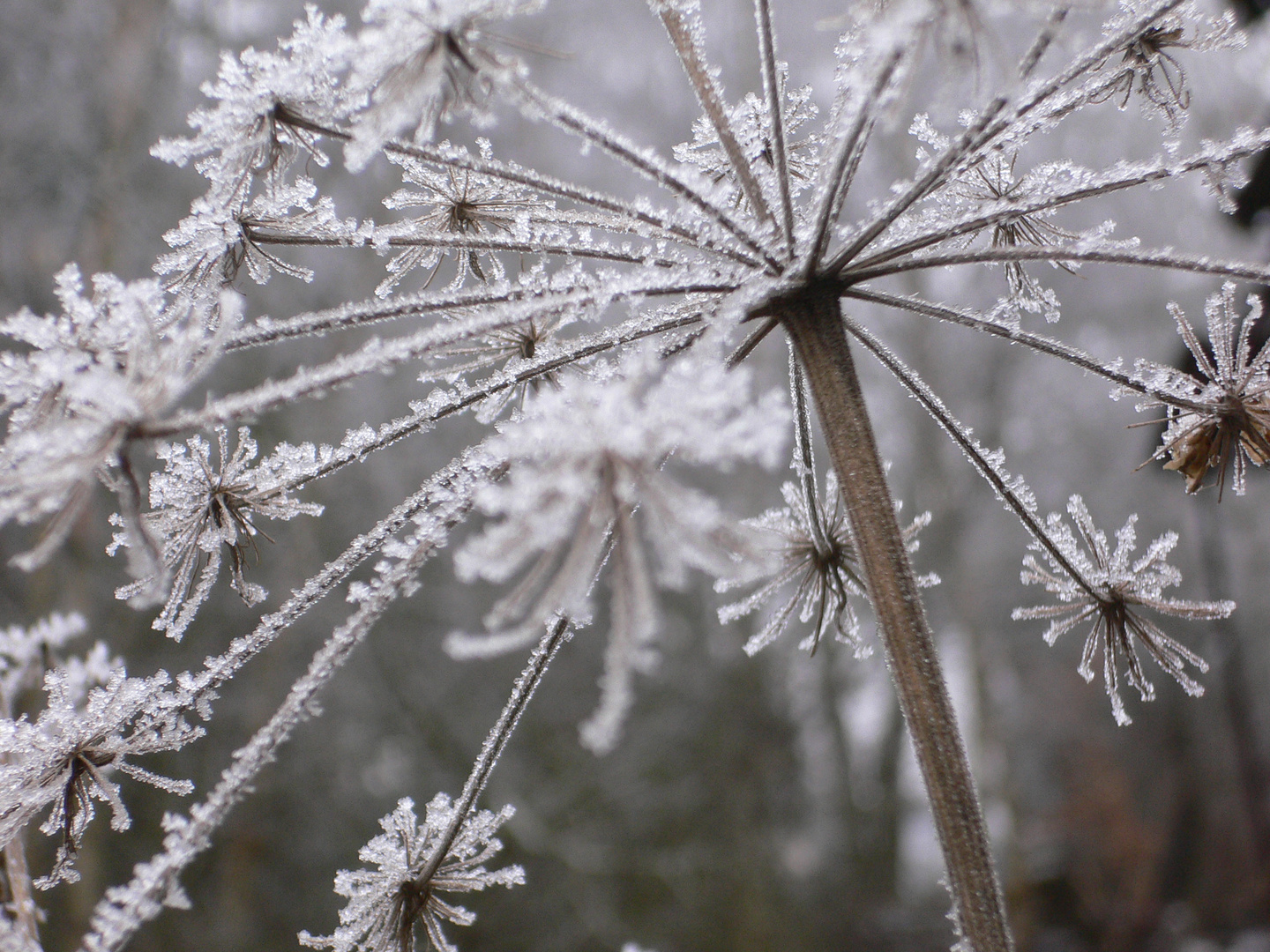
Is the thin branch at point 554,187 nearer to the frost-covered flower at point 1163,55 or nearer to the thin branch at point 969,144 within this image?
the thin branch at point 969,144

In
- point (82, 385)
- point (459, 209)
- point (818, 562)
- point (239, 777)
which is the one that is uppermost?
point (459, 209)

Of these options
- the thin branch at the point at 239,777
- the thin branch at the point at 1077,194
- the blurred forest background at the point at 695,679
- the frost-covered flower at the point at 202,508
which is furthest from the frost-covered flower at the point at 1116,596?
the blurred forest background at the point at 695,679

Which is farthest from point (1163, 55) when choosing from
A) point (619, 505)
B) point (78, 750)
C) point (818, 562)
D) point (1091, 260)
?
point (78, 750)

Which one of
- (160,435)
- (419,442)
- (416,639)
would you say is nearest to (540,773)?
(416,639)

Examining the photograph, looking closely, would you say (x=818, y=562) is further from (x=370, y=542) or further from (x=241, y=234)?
(x=241, y=234)

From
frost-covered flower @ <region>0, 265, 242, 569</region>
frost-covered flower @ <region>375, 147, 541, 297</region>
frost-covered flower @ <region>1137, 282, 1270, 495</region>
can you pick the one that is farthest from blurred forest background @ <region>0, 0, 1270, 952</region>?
frost-covered flower @ <region>0, 265, 242, 569</region>

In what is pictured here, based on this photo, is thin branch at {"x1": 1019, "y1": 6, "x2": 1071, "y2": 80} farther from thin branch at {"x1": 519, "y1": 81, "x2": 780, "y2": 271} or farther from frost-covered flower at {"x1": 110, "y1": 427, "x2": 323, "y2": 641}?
frost-covered flower at {"x1": 110, "y1": 427, "x2": 323, "y2": 641}
